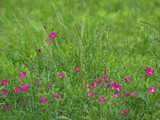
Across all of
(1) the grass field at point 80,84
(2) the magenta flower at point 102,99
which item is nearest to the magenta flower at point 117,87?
(1) the grass field at point 80,84

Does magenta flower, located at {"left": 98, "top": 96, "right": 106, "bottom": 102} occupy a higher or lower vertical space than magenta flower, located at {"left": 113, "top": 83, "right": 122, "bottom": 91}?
lower

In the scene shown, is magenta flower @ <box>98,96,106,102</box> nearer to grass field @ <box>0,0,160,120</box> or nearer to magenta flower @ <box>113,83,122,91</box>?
grass field @ <box>0,0,160,120</box>

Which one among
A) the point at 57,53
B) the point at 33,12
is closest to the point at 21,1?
the point at 33,12

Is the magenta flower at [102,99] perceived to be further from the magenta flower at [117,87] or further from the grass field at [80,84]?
the magenta flower at [117,87]

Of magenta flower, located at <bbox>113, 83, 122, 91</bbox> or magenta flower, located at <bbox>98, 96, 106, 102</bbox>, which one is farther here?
magenta flower, located at <bbox>113, 83, 122, 91</bbox>

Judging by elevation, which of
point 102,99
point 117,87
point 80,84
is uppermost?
point 80,84

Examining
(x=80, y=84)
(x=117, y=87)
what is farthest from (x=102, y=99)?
(x=80, y=84)

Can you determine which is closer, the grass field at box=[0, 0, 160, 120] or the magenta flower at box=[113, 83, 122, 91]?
the grass field at box=[0, 0, 160, 120]

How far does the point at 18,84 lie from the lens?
154 inches

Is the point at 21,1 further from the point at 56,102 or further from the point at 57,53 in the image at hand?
the point at 56,102

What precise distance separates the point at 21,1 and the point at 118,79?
4970 millimetres

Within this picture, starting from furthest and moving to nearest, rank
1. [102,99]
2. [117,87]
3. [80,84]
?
[80,84]
[117,87]
[102,99]

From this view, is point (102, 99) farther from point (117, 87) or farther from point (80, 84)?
point (80, 84)

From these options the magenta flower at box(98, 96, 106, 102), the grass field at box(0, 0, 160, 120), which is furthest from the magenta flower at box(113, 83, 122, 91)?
the magenta flower at box(98, 96, 106, 102)
